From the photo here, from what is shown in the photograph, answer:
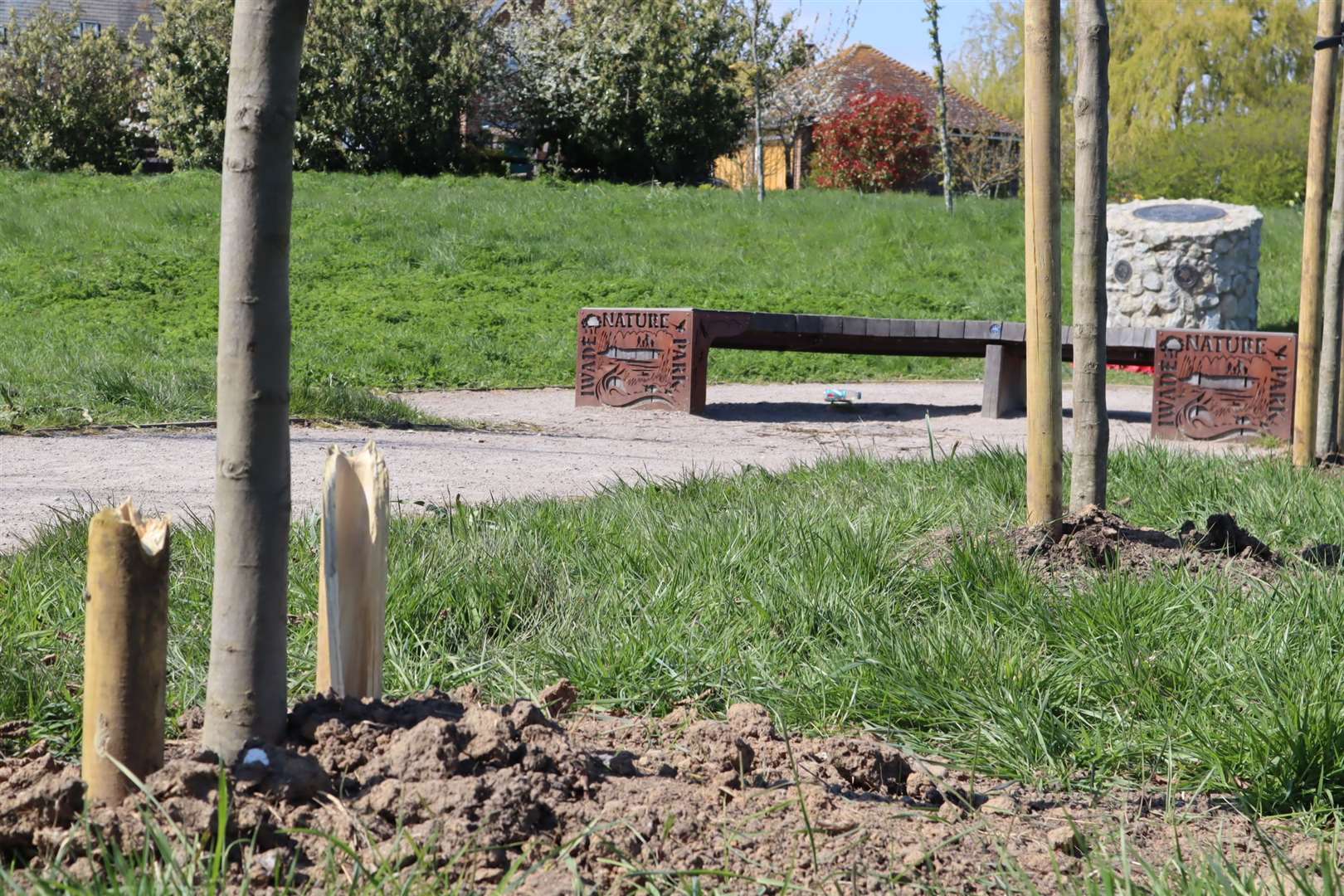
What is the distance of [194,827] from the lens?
1.69 metres

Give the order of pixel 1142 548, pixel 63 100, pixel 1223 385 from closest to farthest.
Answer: pixel 1142 548
pixel 1223 385
pixel 63 100

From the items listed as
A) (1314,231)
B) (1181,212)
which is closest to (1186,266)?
(1181,212)

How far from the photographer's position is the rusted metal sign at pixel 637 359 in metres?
9.15

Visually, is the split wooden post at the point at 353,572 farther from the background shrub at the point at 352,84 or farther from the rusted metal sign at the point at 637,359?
the background shrub at the point at 352,84

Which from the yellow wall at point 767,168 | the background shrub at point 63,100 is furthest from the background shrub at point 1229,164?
the background shrub at point 63,100

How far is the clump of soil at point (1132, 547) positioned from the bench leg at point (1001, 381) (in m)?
5.94

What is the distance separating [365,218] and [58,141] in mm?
12455

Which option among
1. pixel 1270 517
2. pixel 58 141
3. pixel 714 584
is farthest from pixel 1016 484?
pixel 58 141

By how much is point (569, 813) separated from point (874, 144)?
93.1 feet

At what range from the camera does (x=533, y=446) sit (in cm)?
727

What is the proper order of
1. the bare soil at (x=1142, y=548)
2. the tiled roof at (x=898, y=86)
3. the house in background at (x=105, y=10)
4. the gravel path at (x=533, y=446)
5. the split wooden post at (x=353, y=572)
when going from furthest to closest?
the house in background at (x=105, y=10)
the tiled roof at (x=898, y=86)
the gravel path at (x=533, y=446)
the bare soil at (x=1142, y=548)
the split wooden post at (x=353, y=572)

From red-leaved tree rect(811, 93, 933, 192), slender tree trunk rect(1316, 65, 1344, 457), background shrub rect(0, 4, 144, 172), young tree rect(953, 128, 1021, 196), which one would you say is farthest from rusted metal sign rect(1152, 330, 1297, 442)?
background shrub rect(0, 4, 144, 172)

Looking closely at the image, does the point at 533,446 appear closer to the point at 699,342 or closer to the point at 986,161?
the point at 699,342

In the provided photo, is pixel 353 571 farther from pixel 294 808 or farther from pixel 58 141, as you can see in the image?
pixel 58 141
